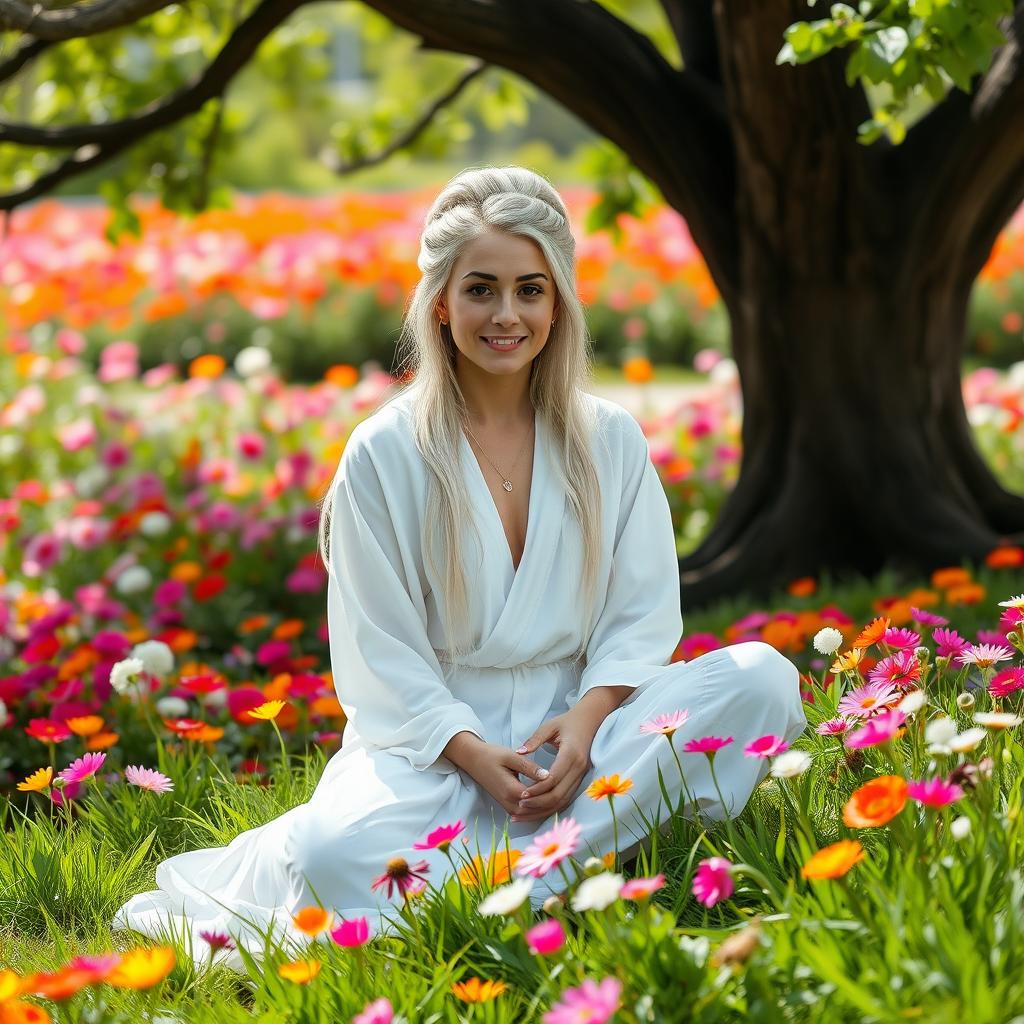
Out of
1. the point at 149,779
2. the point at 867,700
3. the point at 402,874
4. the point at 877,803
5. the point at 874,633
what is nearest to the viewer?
the point at 877,803

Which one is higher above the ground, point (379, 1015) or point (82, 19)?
point (82, 19)

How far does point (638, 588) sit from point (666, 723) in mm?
575

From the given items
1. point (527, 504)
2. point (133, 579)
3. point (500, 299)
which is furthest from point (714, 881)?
point (133, 579)

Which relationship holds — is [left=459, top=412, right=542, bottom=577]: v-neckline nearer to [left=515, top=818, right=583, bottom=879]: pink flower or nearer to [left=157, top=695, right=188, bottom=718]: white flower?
[left=515, top=818, right=583, bottom=879]: pink flower

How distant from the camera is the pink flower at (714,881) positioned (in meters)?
1.85

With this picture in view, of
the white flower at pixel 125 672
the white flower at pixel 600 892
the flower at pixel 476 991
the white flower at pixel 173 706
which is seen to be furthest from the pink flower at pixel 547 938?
the white flower at pixel 173 706

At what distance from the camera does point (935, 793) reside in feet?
6.23

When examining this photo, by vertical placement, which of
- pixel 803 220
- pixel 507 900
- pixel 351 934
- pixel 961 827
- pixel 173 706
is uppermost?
pixel 803 220

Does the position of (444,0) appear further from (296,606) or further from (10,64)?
(296,606)

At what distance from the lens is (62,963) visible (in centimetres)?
244

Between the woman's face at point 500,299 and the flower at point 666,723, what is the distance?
0.73 meters

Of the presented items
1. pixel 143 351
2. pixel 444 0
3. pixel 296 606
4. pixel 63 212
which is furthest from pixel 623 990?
pixel 63 212

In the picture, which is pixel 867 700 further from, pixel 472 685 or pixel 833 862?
pixel 472 685

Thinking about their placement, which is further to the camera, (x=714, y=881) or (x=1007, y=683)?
(x=1007, y=683)
